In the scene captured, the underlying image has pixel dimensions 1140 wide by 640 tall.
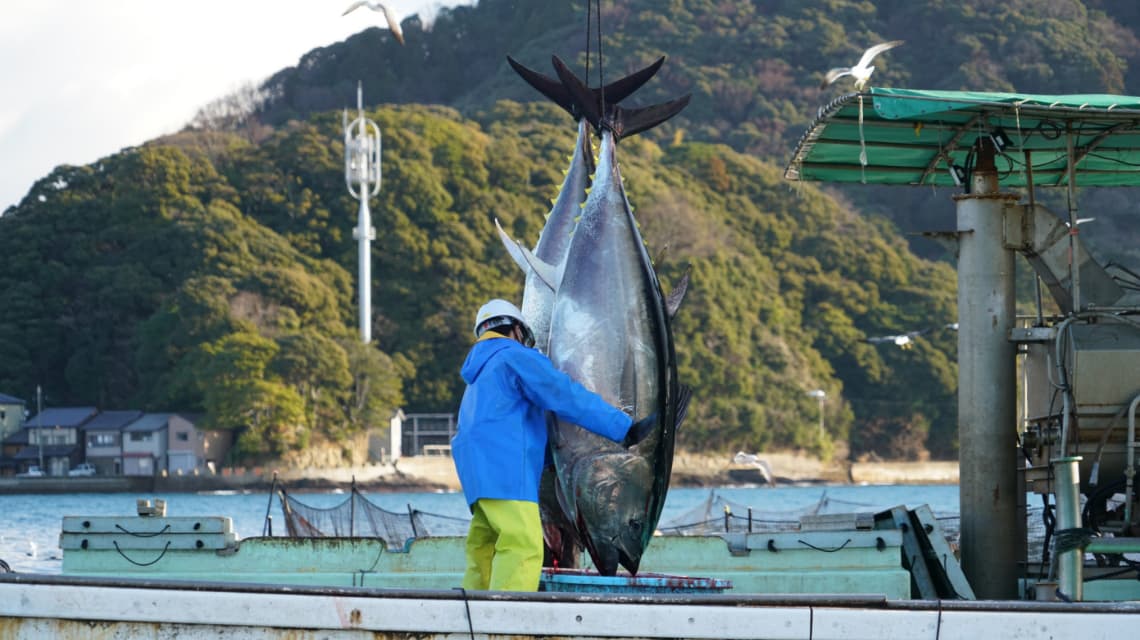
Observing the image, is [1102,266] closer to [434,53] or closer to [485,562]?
[485,562]

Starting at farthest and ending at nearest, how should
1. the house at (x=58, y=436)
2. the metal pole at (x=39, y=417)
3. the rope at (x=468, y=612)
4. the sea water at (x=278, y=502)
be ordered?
the house at (x=58, y=436) → the metal pole at (x=39, y=417) → the sea water at (x=278, y=502) → the rope at (x=468, y=612)

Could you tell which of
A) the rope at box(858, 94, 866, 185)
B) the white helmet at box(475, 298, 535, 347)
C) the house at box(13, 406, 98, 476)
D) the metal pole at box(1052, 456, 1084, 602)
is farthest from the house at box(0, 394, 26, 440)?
the metal pole at box(1052, 456, 1084, 602)

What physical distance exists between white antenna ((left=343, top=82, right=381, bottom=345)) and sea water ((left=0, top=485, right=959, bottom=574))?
Result: 35.3 ft

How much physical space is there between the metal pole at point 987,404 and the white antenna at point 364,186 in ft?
266

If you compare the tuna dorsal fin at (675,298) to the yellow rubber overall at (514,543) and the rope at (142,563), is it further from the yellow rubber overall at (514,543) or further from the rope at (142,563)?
the rope at (142,563)

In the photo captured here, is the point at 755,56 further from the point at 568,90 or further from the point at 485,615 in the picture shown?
the point at 485,615

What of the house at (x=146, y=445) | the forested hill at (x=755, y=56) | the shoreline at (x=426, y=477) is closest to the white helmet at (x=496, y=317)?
the shoreline at (x=426, y=477)

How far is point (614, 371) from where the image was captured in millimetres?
7391

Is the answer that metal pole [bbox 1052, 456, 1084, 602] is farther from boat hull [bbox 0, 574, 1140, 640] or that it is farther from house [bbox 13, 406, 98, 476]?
house [bbox 13, 406, 98, 476]

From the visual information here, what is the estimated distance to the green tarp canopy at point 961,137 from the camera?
9.03m

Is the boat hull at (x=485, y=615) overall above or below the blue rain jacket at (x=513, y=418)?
below

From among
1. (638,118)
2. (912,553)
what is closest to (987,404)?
(912,553)

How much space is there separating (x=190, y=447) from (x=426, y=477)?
14182mm

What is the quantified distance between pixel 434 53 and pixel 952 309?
6010 cm
